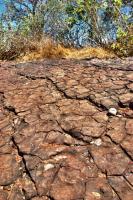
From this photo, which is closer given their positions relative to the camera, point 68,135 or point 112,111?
point 68,135

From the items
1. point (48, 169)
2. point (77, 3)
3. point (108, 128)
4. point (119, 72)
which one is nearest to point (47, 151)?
point (48, 169)

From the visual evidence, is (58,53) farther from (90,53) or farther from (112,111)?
(112,111)

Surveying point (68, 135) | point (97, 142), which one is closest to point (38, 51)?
point (68, 135)

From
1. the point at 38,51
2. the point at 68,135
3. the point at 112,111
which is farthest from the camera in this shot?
the point at 38,51

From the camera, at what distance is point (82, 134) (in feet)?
10.8

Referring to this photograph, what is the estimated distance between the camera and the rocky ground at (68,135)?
8.98 feet

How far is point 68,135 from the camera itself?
131 inches

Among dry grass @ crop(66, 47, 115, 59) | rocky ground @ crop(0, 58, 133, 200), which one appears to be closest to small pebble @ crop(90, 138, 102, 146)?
rocky ground @ crop(0, 58, 133, 200)

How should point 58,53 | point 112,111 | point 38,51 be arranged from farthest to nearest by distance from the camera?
point 38,51 → point 58,53 → point 112,111

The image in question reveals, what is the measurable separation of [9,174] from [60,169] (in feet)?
1.37

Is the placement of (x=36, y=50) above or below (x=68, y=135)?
above

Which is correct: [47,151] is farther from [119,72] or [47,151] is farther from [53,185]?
[119,72]

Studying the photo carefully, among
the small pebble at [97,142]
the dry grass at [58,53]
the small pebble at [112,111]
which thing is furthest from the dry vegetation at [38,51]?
the small pebble at [97,142]

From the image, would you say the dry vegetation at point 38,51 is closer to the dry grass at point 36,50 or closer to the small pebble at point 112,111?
the dry grass at point 36,50
